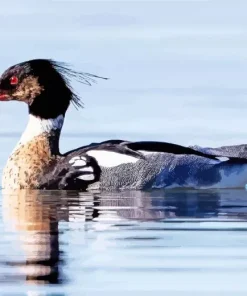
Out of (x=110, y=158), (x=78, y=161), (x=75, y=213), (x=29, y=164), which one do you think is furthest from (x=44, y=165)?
(x=75, y=213)

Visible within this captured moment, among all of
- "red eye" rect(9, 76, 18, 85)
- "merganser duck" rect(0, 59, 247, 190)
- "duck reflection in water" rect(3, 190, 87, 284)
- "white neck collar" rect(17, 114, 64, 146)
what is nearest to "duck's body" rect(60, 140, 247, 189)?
"merganser duck" rect(0, 59, 247, 190)

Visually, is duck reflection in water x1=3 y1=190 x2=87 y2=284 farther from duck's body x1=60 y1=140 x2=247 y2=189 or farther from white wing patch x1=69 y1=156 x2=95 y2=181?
duck's body x1=60 y1=140 x2=247 y2=189

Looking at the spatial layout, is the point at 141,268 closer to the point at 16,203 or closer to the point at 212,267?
the point at 212,267

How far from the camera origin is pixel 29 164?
13.2m

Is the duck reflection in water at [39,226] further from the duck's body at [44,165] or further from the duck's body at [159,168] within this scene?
the duck's body at [159,168]

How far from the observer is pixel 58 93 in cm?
1378

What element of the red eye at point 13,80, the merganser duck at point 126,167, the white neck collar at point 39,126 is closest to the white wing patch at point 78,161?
the merganser duck at point 126,167

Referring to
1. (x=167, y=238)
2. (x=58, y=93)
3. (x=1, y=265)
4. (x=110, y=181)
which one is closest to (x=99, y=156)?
(x=110, y=181)

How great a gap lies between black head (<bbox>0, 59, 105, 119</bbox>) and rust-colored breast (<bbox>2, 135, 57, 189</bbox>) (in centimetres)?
35

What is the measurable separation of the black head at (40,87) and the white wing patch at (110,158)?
33.2 inches

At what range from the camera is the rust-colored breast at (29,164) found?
42.8ft

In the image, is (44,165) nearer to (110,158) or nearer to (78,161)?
(78,161)

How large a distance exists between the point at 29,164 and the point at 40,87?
3.14ft

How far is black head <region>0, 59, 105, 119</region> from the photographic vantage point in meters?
13.7
